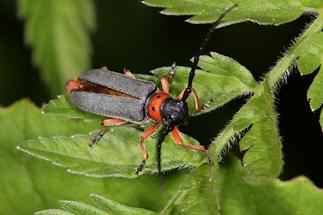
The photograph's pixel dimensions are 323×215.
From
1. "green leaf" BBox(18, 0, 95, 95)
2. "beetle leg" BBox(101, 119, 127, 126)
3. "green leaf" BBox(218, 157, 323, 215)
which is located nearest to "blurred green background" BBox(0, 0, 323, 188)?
"green leaf" BBox(18, 0, 95, 95)

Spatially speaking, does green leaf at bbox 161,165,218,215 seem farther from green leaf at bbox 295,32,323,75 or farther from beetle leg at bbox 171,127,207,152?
green leaf at bbox 295,32,323,75

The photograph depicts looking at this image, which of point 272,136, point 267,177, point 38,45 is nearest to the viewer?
point 267,177

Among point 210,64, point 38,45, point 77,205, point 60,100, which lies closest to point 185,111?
point 210,64

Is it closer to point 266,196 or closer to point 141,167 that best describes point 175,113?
point 141,167

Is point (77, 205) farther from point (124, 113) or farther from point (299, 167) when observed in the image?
point (299, 167)

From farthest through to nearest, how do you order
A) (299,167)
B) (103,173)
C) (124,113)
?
(299,167), (124,113), (103,173)

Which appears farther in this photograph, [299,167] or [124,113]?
[299,167]
